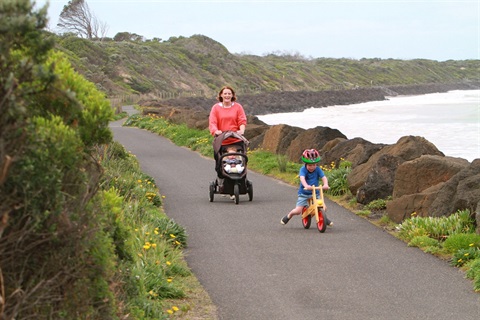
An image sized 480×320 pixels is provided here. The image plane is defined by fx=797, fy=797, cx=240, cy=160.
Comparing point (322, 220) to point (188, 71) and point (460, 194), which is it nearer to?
point (460, 194)

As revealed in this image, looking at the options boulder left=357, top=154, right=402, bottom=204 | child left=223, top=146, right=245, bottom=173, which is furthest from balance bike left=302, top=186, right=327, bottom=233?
child left=223, top=146, right=245, bottom=173

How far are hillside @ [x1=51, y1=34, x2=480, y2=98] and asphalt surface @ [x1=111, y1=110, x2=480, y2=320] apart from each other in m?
49.9

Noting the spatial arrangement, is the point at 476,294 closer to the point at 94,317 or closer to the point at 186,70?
the point at 94,317

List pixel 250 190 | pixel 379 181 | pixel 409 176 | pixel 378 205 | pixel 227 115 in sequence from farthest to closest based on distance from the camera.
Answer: pixel 250 190
pixel 227 115
pixel 379 181
pixel 378 205
pixel 409 176

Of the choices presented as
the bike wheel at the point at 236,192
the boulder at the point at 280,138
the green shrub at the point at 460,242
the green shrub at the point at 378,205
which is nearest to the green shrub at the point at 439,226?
the green shrub at the point at 460,242

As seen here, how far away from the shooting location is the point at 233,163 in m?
14.0

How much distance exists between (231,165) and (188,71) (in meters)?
97.9

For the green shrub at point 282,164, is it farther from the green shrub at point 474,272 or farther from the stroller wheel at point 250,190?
the green shrub at point 474,272

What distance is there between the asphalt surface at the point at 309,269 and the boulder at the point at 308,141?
6351mm

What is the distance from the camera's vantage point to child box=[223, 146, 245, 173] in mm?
13893

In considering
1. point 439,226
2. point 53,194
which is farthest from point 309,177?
point 53,194

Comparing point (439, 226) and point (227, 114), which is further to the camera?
point (227, 114)

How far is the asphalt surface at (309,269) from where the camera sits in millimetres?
7383

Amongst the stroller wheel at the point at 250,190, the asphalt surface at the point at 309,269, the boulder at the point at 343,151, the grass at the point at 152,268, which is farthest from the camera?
the boulder at the point at 343,151
